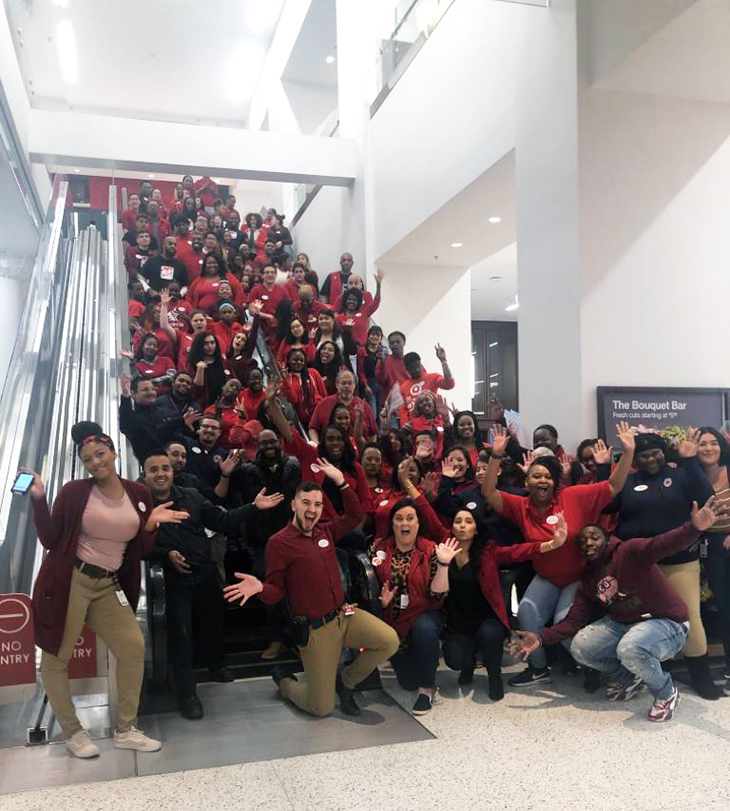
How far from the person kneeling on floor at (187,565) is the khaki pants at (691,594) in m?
2.37

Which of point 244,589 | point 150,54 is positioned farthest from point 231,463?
point 150,54

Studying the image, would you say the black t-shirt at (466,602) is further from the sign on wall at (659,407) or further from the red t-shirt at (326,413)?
the red t-shirt at (326,413)

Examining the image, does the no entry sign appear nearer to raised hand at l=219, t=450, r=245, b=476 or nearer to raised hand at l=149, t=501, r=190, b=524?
raised hand at l=149, t=501, r=190, b=524

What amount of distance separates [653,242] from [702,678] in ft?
11.4

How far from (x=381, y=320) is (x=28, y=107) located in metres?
6.20

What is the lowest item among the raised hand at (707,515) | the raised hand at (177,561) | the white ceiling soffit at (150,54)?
the raised hand at (177,561)

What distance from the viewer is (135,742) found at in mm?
3662

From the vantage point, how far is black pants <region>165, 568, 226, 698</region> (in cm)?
413

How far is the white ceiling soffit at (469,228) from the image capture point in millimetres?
8250

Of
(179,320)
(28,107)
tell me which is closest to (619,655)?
(179,320)

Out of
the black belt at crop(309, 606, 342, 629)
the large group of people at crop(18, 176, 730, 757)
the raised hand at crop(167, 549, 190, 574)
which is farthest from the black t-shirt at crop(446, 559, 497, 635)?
the raised hand at crop(167, 549, 190, 574)

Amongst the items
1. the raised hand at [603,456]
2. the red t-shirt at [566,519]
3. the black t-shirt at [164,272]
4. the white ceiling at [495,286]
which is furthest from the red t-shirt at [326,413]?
the white ceiling at [495,286]

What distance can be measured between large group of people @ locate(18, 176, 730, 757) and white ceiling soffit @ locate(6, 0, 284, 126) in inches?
A: 370

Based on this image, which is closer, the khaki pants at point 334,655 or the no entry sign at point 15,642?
the no entry sign at point 15,642
